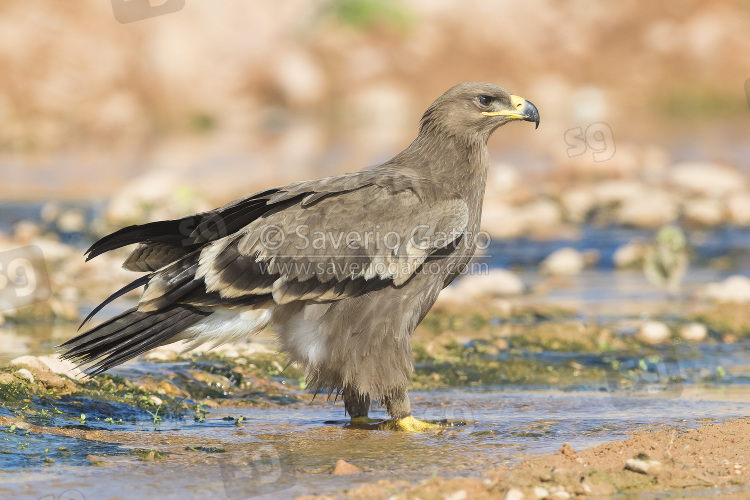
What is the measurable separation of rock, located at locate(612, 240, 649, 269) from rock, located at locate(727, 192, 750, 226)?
2390 mm

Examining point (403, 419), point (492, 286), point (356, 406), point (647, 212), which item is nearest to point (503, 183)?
point (647, 212)

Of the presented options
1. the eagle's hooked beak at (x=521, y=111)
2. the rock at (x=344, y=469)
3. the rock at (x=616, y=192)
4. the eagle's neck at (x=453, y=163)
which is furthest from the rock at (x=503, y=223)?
the rock at (x=344, y=469)

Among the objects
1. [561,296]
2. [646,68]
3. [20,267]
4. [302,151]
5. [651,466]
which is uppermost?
[646,68]

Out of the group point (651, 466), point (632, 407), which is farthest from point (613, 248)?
point (651, 466)

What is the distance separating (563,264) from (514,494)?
22.8 feet

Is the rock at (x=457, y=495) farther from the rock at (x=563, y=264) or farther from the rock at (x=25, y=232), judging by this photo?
the rock at (x=25, y=232)

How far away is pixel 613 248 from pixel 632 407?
607 cm

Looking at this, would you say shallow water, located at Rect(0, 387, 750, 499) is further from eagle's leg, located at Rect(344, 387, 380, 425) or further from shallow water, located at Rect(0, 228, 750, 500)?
eagle's leg, located at Rect(344, 387, 380, 425)

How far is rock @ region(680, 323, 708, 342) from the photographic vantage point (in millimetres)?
7930

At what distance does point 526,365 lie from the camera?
23.3 feet

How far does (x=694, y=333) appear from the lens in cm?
796

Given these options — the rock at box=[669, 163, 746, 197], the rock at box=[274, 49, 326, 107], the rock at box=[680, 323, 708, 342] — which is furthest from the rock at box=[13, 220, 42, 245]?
the rock at box=[274, 49, 326, 107]

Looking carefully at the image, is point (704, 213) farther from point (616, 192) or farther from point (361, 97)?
point (361, 97)

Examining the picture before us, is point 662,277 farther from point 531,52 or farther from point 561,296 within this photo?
point 531,52
